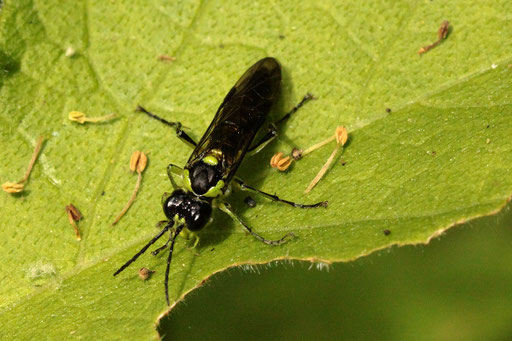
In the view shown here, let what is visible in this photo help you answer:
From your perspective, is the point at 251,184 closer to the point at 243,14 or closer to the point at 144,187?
the point at 144,187

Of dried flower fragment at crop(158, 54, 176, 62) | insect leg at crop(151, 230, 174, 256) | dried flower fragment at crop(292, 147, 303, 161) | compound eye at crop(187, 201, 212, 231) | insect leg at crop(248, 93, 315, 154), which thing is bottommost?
dried flower fragment at crop(292, 147, 303, 161)

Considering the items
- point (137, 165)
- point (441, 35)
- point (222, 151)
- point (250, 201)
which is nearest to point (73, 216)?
point (137, 165)

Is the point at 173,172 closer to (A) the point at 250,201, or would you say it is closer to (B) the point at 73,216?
(A) the point at 250,201

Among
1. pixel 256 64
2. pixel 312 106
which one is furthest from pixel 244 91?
pixel 312 106

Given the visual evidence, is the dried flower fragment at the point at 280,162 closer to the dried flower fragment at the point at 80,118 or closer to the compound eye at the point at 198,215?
the compound eye at the point at 198,215

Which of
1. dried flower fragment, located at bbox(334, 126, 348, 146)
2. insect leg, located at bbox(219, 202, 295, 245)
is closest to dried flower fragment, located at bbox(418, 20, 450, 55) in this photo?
dried flower fragment, located at bbox(334, 126, 348, 146)

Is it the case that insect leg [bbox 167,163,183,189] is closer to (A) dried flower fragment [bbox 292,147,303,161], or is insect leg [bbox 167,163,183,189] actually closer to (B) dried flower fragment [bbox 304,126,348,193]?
(A) dried flower fragment [bbox 292,147,303,161]

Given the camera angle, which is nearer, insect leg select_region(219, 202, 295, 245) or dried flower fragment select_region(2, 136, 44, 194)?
insect leg select_region(219, 202, 295, 245)
